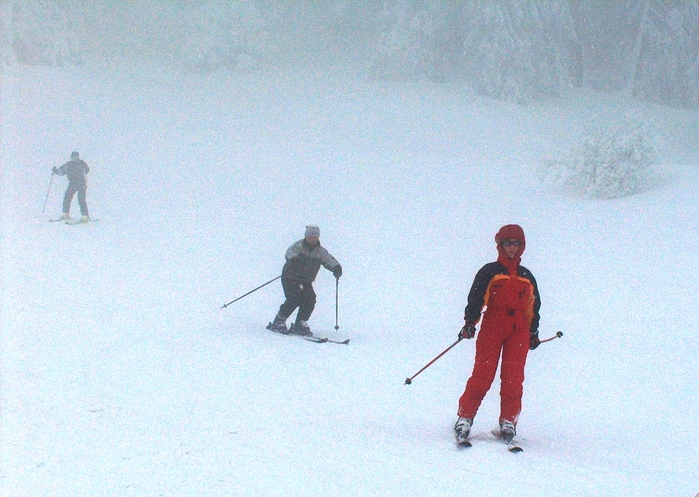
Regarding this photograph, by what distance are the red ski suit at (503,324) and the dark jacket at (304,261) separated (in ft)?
11.3

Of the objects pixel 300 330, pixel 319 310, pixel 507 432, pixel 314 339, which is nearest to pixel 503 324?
pixel 507 432

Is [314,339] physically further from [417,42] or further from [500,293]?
[417,42]

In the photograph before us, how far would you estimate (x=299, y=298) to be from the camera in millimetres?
7707

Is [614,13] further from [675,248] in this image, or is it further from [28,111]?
[28,111]

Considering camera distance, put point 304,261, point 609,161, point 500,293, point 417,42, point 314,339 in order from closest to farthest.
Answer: point 500,293
point 314,339
point 304,261
point 609,161
point 417,42

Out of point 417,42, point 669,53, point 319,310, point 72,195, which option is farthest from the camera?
point 417,42

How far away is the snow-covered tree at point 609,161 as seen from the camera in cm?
1584

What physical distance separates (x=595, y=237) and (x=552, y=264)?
1.92 metres

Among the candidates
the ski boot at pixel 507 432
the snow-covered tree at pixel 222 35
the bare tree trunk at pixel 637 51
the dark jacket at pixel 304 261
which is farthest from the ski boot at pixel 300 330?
the bare tree trunk at pixel 637 51

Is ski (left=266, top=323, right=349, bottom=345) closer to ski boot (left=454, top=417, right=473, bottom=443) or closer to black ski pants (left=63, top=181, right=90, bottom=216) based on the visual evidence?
ski boot (left=454, top=417, right=473, bottom=443)

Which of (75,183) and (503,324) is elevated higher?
(75,183)

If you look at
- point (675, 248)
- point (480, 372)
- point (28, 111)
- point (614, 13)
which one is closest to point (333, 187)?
point (675, 248)

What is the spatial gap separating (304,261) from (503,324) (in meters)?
3.69

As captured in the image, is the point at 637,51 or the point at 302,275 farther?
the point at 637,51
